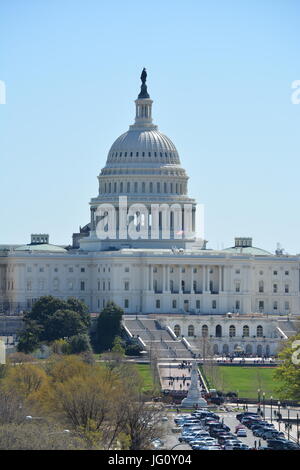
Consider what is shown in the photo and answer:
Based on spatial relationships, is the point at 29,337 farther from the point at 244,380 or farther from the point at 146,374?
the point at 244,380

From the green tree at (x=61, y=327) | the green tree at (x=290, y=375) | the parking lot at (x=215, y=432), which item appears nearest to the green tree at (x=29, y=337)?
the green tree at (x=61, y=327)

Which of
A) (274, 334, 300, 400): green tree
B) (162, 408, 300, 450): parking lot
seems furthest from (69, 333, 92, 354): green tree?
(162, 408, 300, 450): parking lot

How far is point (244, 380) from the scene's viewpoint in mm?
177250

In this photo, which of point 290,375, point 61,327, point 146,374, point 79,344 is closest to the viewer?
point 290,375

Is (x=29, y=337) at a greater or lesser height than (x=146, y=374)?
greater

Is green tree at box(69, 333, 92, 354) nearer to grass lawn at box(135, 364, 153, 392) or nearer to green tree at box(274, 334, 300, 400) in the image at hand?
grass lawn at box(135, 364, 153, 392)

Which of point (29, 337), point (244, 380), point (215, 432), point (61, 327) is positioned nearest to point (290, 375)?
point (215, 432)

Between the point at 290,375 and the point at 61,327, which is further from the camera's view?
the point at 61,327

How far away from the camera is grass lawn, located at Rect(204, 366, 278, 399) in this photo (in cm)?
16962

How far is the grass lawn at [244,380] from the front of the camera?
16962cm

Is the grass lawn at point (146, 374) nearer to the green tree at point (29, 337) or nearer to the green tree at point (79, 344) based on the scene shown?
the green tree at point (79, 344)

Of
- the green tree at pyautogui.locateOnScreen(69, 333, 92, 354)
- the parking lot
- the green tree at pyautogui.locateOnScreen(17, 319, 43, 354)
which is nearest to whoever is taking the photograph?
the parking lot

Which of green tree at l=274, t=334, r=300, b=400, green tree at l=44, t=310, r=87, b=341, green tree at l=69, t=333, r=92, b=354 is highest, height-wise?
green tree at l=44, t=310, r=87, b=341
